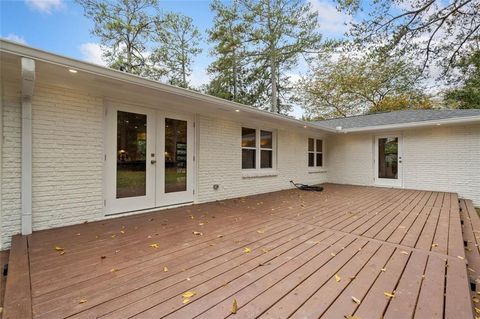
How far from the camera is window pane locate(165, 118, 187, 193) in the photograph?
464 cm

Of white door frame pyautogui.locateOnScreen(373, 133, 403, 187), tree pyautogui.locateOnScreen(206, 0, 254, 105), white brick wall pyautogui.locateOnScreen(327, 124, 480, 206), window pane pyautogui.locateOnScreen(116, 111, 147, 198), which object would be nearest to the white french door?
window pane pyautogui.locateOnScreen(116, 111, 147, 198)

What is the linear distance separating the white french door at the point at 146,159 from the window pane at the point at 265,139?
2.49m

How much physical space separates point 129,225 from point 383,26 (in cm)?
641

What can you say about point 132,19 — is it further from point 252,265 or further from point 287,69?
point 252,265

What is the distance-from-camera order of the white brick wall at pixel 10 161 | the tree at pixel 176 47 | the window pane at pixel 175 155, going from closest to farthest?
1. the white brick wall at pixel 10 161
2. the window pane at pixel 175 155
3. the tree at pixel 176 47

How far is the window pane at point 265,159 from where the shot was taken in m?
6.96

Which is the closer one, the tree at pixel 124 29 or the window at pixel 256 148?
the window at pixel 256 148

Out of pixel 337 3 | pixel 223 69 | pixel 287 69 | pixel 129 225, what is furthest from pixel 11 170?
pixel 287 69

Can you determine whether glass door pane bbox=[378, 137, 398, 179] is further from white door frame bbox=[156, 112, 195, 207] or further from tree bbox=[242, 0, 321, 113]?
white door frame bbox=[156, 112, 195, 207]

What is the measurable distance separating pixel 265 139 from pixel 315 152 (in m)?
3.14

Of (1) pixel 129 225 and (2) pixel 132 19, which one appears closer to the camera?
(1) pixel 129 225

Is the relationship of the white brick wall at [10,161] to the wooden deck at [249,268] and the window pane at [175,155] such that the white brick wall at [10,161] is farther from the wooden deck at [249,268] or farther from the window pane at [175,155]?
the window pane at [175,155]

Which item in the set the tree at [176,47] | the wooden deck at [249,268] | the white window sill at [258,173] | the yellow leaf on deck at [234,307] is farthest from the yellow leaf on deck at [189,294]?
the tree at [176,47]

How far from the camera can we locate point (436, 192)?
23.2 feet
